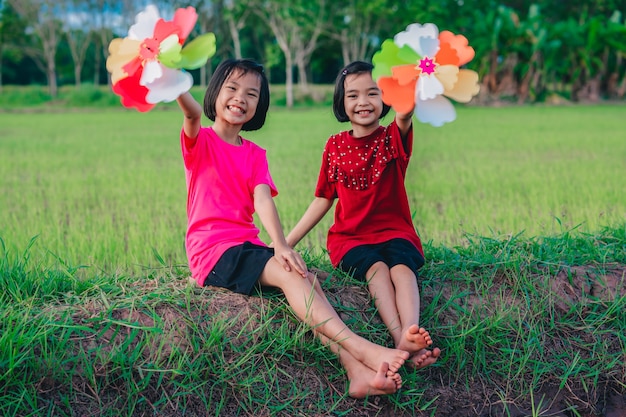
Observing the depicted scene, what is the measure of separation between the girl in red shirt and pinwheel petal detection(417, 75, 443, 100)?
16cm

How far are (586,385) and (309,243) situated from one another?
1.56 meters

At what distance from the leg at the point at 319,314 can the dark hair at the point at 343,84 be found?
66cm

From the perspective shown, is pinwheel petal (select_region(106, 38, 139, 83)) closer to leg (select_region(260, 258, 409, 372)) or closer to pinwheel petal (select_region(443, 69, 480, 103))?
leg (select_region(260, 258, 409, 372))

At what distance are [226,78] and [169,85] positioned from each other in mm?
350

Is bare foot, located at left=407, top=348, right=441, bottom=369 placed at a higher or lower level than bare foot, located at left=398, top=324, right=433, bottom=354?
lower

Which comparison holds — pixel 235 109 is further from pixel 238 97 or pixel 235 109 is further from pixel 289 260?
pixel 289 260

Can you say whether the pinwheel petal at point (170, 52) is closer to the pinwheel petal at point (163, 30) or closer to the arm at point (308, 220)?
the pinwheel petal at point (163, 30)

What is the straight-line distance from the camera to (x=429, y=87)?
7.21 ft

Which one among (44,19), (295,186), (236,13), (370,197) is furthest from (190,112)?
(44,19)

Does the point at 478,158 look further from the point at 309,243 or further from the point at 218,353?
the point at 218,353

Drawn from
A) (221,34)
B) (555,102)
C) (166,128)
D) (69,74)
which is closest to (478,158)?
(166,128)

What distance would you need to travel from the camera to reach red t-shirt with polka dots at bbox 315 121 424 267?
2557mm

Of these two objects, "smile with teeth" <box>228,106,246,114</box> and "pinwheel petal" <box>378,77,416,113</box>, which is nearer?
"pinwheel petal" <box>378,77,416,113</box>

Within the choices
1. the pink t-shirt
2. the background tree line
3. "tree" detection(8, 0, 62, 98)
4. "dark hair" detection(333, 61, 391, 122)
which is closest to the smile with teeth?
the pink t-shirt
